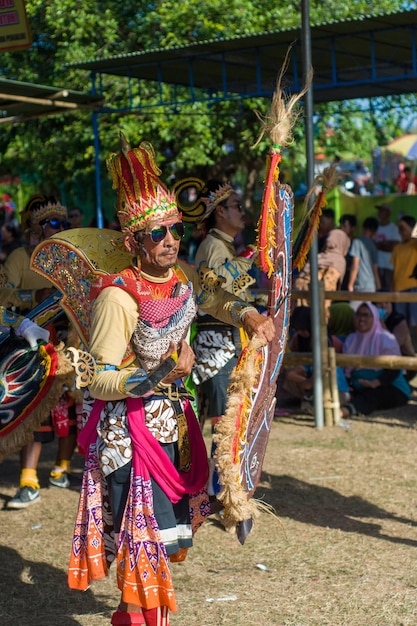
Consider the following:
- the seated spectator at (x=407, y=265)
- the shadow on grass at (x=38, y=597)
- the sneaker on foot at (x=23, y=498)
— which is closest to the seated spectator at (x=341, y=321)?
the seated spectator at (x=407, y=265)

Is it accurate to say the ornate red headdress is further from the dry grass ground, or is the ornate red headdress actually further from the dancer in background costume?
the dry grass ground

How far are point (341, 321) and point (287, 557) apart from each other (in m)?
5.16

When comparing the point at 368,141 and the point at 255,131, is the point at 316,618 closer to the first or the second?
the point at 255,131

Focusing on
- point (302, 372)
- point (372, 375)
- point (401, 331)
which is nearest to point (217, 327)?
point (302, 372)

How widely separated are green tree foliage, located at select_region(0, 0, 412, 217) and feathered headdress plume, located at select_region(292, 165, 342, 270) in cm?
856

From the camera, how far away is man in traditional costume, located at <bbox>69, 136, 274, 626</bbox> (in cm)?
358

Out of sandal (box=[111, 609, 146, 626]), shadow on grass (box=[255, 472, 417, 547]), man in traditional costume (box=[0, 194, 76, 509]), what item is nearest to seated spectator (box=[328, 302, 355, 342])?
shadow on grass (box=[255, 472, 417, 547])

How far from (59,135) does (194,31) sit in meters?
2.81

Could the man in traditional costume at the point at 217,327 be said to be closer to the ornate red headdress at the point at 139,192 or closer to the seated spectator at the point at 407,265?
the ornate red headdress at the point at 139,192

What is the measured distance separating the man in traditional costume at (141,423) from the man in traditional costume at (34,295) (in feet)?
8.99

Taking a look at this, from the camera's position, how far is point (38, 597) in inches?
191

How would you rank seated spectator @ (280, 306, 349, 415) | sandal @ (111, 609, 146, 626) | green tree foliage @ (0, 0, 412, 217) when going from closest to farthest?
sandal @ (111, 609, 146, 626) < seated spectator @ (280, 306, 349, 415) < green tree foliage @ (0, 0, 412, 217)

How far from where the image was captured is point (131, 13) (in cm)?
1487

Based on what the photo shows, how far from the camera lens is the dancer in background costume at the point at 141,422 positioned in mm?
3576
